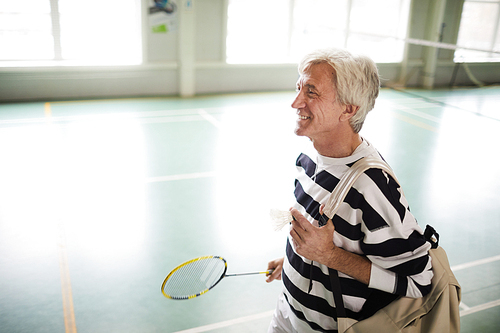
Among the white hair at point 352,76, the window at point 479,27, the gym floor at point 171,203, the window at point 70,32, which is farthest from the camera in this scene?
the window at point 479,27

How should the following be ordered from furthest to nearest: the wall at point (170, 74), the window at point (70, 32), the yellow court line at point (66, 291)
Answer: the wall at point (170, 74)
the window at point (70, 32)
the yellow court line at point (66, 291)

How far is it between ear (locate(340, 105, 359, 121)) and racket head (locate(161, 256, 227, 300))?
122 cm

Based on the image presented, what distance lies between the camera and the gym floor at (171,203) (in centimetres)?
421

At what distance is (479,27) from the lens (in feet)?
53.8

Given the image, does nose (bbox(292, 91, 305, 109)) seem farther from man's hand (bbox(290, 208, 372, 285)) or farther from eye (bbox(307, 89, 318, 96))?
man's hand (bbox(290, 208, 372, 285))

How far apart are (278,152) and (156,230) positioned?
3.60 m

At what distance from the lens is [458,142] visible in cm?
955

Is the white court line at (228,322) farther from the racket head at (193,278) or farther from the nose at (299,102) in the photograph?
the nose at (299,102)

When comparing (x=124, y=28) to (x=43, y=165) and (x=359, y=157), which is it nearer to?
(x=43, y=165)

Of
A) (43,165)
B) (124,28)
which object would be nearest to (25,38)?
(124,28)

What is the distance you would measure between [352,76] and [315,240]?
748 millimetres

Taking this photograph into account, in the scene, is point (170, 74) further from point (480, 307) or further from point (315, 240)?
point (315, 240)

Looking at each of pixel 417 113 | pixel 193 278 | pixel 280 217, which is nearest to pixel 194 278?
pixel 193 278

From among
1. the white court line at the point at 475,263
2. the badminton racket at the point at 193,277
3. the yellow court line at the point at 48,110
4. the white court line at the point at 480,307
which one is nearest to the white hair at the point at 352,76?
the badminton racket at the point at 193,277
